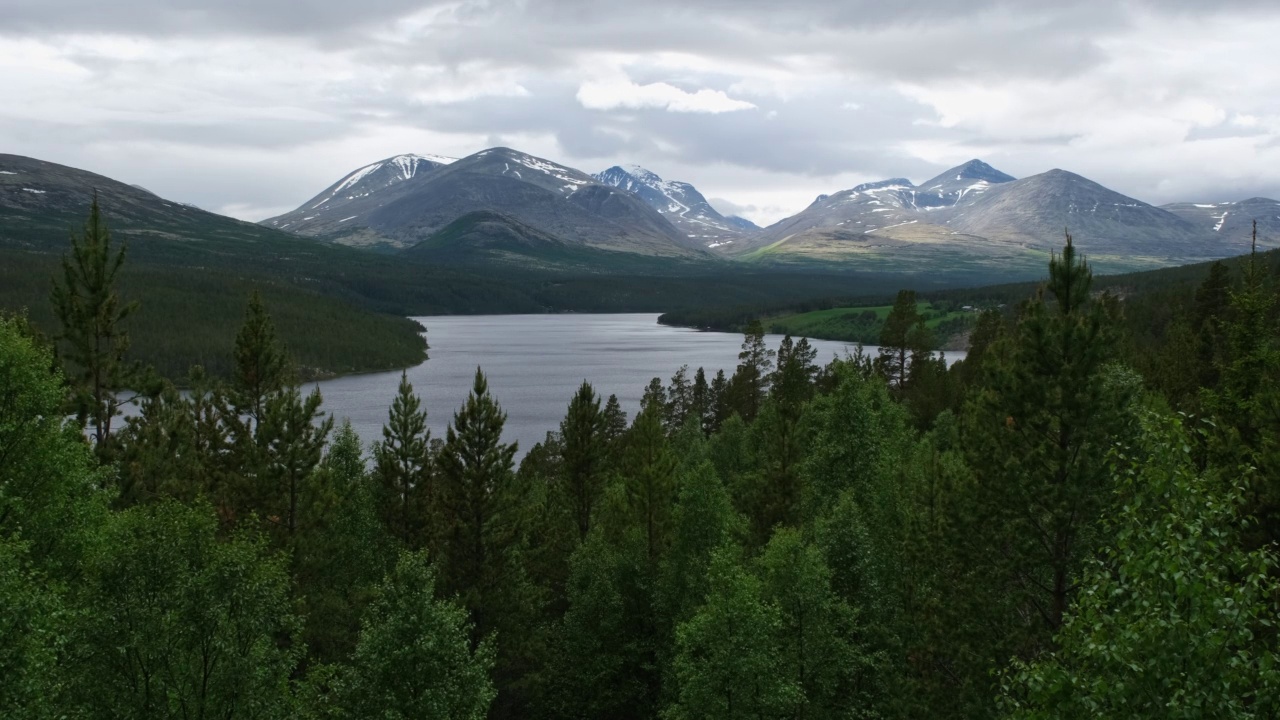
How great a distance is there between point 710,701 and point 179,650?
664 inches

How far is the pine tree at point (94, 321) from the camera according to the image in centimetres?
3409

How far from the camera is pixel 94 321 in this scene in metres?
34.5

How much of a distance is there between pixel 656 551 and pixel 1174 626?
3703 cm

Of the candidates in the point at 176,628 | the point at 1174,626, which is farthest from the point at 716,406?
the point at 1174,626

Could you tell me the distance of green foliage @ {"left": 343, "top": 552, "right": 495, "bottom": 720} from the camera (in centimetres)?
2461

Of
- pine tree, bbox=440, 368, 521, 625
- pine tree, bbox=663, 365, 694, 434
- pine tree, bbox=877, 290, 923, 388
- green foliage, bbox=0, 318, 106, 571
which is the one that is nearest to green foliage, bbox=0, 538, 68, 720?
green foliage, bbox=0, 318, 106, 571

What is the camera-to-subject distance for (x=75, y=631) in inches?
800

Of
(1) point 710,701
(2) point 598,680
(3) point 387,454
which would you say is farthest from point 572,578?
(1) point 710,701

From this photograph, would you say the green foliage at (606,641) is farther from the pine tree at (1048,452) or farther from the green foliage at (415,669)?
the pine tree at (1048,452)

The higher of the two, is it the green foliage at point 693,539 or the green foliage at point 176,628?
the green foliage at point 176,628

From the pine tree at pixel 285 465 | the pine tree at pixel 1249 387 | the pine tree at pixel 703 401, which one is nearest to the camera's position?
the pine tree at pixel 1249 387

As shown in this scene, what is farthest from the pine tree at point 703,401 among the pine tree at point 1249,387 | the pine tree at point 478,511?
the pine tree at point 1249,387

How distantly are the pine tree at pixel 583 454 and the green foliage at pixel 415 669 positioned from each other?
2802 cm

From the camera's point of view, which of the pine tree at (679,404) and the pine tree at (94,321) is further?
the pine tree at (679,404)
